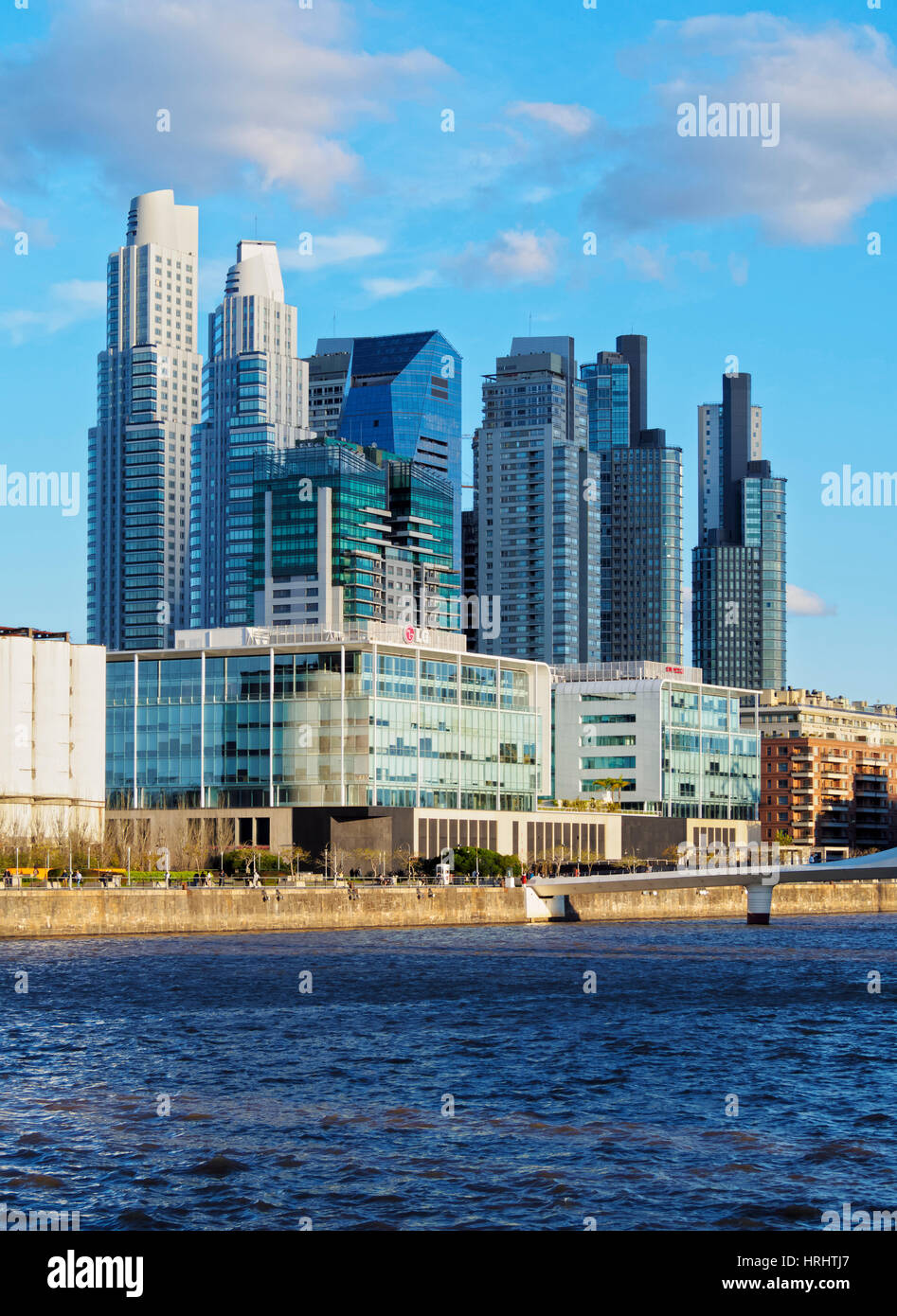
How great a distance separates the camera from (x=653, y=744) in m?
183

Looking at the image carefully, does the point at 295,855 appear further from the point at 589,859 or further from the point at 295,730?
the point at 589,859

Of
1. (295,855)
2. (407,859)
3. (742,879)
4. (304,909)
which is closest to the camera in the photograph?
(304,909)

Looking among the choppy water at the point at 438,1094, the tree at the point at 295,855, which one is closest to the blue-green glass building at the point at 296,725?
the tree at the point at 295,855

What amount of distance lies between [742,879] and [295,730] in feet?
130

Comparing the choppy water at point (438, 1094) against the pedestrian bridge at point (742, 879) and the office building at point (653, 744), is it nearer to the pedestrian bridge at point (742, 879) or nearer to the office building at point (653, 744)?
the pedestrian bridge at point (742, 879)

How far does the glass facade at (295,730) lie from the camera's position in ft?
472

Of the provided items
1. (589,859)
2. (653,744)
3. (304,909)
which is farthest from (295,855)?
(653,744)

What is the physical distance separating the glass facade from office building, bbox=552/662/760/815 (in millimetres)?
32161

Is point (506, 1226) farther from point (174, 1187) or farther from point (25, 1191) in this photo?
point (25, 1191)

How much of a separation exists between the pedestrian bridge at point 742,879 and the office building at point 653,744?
5155cm

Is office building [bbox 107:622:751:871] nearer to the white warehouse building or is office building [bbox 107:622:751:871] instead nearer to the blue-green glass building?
the blue-green glass building

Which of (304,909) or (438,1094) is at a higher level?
(438,1094)

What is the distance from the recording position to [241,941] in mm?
96500
